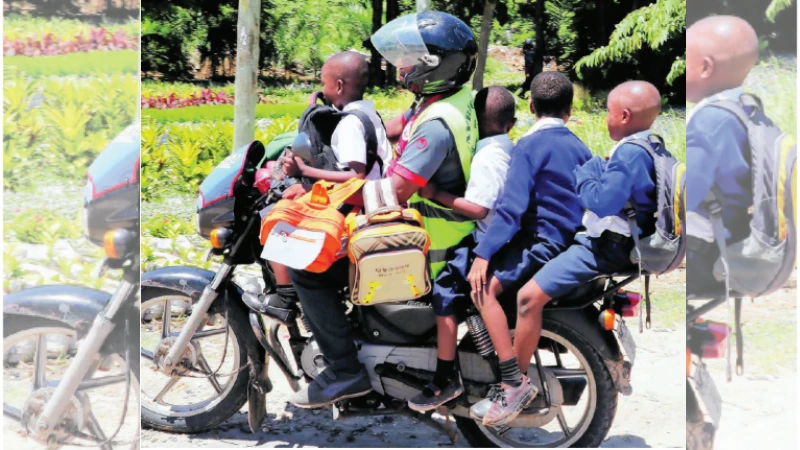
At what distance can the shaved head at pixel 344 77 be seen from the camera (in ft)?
13.2

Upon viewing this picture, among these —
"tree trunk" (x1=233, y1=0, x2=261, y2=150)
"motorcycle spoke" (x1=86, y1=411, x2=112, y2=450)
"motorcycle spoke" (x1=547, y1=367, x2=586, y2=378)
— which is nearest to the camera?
"motorcycle spoke" (x1=86, y1=411, x2=112, y2=450)

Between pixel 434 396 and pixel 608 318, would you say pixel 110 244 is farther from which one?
pixel 608 318

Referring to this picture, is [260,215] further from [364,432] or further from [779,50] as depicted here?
[779,50]

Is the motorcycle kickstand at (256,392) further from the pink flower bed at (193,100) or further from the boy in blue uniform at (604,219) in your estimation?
the pink flower bed at (193,100)

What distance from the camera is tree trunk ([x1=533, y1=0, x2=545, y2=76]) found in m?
9.79

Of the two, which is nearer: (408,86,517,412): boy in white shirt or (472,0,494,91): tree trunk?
(408,86,517,412): boy in white shirt

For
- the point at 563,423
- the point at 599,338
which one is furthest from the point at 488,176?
the point at 563,423

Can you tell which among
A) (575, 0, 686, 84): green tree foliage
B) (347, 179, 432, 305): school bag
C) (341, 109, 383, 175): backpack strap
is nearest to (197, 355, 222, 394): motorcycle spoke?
(347, 179, 432, 305): school bag

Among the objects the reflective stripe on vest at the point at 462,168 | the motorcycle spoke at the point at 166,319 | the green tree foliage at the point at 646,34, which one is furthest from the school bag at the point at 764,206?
the green tree foliage at the point at 646,34

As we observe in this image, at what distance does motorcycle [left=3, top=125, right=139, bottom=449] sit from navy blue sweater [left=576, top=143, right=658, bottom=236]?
170 centimetres

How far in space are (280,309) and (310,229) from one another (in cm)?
52

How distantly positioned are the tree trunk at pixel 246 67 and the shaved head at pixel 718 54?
13.1ft

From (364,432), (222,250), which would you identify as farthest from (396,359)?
(222,250)

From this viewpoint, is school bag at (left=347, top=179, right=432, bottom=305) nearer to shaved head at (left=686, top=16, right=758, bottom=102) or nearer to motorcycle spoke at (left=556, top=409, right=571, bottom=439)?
motorcycle spoke at (left=556, top=409, right=571, bottom=439)
